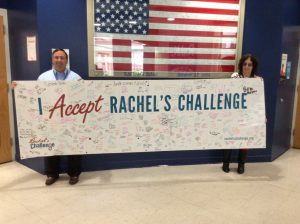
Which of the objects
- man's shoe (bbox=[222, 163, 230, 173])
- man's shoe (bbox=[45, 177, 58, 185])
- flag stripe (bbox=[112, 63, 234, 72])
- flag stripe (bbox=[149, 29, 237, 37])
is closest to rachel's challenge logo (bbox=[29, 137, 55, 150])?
man's shoe (bbox=[45, 177, 58, 185])

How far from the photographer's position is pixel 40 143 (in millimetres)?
2895

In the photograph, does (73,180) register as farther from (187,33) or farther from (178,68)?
(187,33)

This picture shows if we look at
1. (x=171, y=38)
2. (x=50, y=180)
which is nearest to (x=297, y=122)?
(x=171, y=38)

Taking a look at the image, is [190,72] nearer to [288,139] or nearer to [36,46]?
[36,46]

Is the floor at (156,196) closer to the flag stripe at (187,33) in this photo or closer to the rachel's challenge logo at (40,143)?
the rachel's challenge logo at (40,143)

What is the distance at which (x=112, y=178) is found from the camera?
132 inches

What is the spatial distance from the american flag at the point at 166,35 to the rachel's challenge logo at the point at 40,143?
1.02 meters

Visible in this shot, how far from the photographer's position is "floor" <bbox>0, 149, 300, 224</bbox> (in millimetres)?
2531

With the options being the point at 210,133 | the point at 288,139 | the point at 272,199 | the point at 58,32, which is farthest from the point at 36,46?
the point at 288,139

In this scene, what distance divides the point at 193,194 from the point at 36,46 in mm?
2294

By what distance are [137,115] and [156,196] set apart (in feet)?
2.73

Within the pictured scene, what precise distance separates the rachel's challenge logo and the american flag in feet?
3.36

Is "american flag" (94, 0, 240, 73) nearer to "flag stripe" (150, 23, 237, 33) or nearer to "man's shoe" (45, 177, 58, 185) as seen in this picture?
"flag stripe" (150, 23, 237, 33)

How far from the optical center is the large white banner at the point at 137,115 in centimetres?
285
